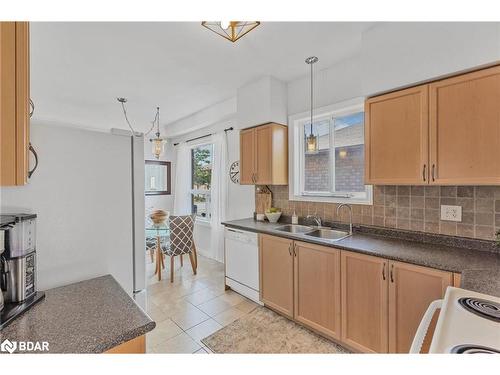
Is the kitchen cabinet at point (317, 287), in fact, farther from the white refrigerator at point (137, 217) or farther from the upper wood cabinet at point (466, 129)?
the white refrigerator at point (137, 217)

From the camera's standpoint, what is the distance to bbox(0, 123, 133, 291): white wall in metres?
1.08

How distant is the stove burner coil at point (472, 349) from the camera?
2.14 ft

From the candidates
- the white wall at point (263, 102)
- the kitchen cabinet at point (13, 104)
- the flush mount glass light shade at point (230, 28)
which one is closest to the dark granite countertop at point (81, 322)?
the kitchen cabinet at point (13, 104)

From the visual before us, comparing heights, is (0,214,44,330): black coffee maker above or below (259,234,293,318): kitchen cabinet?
above

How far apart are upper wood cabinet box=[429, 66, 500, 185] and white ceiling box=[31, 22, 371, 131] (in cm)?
91

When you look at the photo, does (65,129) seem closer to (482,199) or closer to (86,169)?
(86,169)

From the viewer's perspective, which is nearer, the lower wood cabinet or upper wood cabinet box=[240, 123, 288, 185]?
the lower wood cabinet

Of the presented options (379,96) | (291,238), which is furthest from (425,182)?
(291,238)

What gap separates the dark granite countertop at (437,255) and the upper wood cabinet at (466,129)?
0.50 meters

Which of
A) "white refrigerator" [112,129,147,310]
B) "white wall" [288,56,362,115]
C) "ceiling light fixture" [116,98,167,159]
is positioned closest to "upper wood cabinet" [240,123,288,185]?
"white wall" [288,56,362,115]

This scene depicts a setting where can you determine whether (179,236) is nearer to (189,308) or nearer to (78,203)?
(189,308)

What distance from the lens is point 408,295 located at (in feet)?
5.04

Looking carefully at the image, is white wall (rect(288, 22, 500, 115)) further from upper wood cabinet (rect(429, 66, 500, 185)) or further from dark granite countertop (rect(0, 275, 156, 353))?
dark granite countertop (rect(0, 275, 156, 353))

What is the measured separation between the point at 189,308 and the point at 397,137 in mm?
2638
